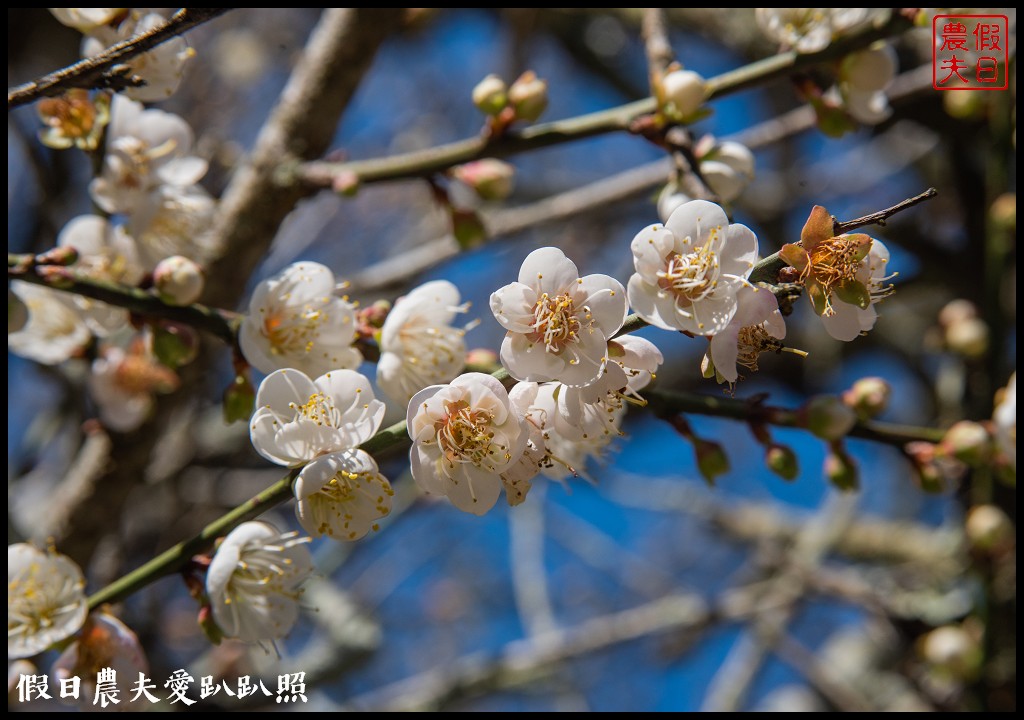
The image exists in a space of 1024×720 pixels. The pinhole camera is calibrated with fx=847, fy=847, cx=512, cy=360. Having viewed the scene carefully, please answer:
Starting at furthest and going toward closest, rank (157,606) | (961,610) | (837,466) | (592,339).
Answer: (157,606)
(961,610)
(837,466)
(592,339)

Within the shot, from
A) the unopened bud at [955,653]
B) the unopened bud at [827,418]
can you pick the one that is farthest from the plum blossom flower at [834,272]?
the unopened bud at [955,653]

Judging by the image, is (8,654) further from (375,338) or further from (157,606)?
(157,606)

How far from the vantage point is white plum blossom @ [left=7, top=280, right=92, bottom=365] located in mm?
1350

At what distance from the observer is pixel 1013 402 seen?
130 centimetres

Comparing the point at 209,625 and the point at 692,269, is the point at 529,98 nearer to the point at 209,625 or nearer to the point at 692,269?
the point at 692,269

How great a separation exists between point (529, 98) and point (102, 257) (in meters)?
0.72

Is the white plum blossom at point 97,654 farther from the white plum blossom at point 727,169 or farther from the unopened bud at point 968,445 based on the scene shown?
the unopened bud at point 968,445

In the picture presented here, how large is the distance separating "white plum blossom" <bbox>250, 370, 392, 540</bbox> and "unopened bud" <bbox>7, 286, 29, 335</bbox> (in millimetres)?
583

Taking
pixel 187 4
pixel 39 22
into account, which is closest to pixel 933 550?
pixel 187 4

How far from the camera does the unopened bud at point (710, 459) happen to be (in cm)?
115

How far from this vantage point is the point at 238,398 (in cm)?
114

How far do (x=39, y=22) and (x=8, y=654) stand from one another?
2.48 m

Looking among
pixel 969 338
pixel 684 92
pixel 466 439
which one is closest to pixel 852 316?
pixel 466 439

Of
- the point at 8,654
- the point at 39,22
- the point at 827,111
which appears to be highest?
the point at 39,22
